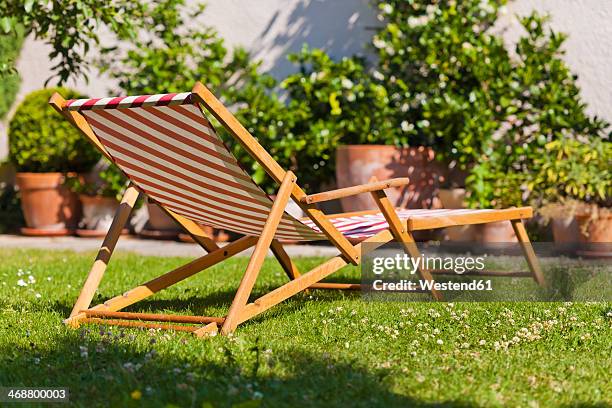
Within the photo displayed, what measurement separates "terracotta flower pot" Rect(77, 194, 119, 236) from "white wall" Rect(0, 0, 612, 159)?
1030mm

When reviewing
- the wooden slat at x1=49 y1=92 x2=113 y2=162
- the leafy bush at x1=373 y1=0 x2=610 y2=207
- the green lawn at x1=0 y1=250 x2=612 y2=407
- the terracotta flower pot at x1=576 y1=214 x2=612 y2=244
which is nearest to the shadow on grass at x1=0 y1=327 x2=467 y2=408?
the green lawn at x1=0 y1=250 x2=612 y2=407

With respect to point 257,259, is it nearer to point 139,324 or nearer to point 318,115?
point 139,324

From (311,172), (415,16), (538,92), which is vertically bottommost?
(311,172)

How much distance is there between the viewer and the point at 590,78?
6.98 m

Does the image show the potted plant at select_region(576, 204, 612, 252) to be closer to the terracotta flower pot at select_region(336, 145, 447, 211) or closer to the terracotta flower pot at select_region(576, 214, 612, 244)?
the terracotta flower pot at select_region(576, 214, 612, 244)

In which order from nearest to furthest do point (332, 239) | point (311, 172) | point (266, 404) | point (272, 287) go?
point (266, 404) → point (332, 239) → point (272, 287) → point (311, 172)

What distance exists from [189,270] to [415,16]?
390cm

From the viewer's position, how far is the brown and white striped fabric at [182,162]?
3303 millimetres

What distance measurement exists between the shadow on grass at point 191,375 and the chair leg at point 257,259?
0.12 meters

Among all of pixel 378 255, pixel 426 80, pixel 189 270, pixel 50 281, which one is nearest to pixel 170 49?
pixel 426 80

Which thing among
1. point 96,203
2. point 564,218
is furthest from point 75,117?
point 96,203

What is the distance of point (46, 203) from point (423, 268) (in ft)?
15.8

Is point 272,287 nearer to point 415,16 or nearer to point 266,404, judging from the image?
point 266,404

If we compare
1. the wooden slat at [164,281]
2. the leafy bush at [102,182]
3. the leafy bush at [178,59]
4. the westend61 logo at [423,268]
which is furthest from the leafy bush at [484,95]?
the wooden slat at [164,281]
